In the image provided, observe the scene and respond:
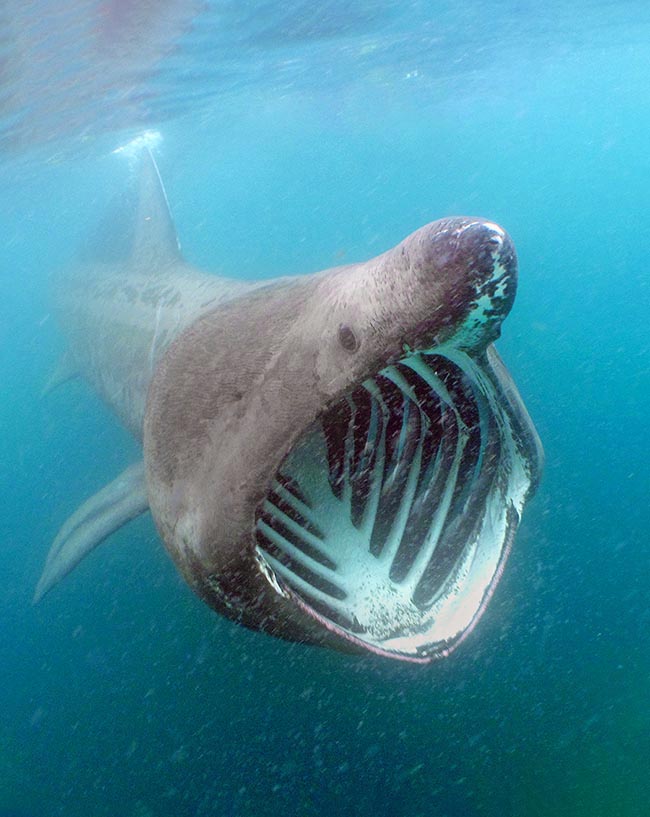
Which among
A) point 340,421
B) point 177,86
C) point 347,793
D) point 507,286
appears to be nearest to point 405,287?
point 507,286

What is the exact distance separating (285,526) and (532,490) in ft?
4.08

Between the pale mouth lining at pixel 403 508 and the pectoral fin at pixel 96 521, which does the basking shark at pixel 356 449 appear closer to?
the pale mouth lining at pixel 403 508

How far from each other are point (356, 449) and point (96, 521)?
2990 millimetres

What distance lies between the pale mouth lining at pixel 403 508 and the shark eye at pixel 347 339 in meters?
0.38

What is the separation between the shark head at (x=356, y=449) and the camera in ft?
6.91

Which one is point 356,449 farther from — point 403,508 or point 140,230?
point 140,230

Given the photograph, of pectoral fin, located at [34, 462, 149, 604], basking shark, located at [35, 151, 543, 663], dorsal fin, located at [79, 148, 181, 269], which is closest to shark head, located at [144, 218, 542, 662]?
basking shark, located at [35, 151, 543, 663]

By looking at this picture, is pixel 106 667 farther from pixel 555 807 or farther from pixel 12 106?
pixel 12 106

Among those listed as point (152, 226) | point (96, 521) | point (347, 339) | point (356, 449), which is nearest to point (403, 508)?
point (356, 449)

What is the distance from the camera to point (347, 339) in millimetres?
2273

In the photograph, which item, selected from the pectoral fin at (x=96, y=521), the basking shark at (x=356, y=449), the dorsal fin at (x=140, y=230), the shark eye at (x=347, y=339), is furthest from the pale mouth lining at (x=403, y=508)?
the dorsal fin at (x=140, y=230)

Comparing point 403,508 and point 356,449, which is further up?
point 356,449

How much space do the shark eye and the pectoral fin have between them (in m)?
3.34

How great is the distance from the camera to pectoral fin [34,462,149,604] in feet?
17.6
